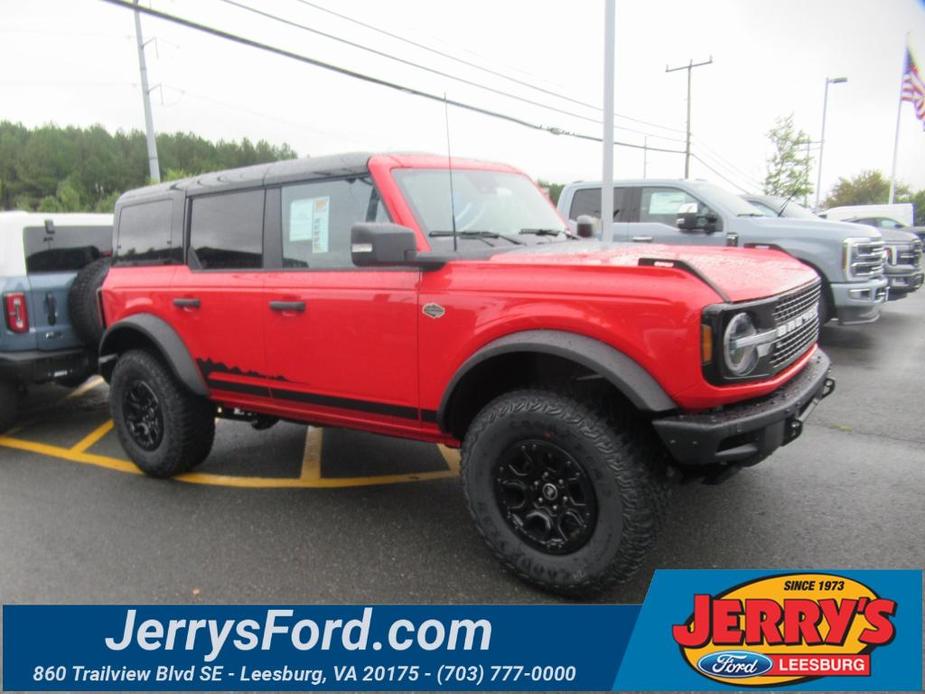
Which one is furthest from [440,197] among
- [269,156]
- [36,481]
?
[269,156]

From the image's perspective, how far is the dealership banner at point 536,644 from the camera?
2297mm

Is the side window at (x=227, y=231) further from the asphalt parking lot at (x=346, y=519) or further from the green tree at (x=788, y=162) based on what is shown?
the green tree at (x=788, y=162)

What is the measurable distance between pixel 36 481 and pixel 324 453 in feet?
6.42

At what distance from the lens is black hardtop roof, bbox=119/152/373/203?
3416mm

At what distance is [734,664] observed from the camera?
2.30 m

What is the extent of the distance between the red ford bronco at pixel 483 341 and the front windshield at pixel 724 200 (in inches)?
193

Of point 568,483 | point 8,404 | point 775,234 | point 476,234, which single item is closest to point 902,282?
point 775,234

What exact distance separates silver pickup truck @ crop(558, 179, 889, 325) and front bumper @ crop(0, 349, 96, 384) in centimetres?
513

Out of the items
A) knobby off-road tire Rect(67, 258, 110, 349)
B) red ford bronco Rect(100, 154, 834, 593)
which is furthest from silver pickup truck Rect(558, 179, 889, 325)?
knobby off-road tire Rect(67, 258, 110, 349)

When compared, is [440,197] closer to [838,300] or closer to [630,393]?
[630,393]

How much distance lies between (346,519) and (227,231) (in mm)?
1896

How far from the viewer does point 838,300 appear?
24.3 ft

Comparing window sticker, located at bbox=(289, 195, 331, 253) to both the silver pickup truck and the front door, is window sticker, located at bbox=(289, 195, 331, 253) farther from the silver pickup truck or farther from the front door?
the silver pickup truck

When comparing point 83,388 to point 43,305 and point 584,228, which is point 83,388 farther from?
point 584,228
